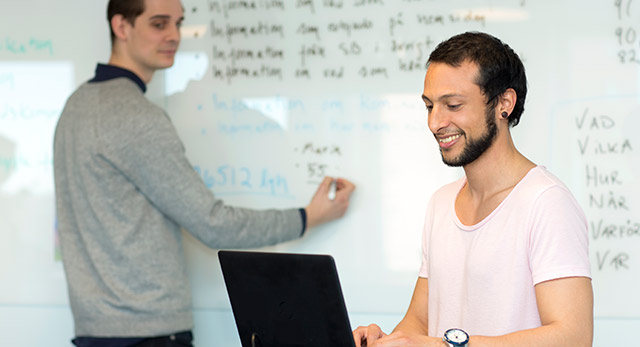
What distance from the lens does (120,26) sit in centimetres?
204

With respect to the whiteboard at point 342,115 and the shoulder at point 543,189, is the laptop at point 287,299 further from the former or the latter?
the whiteboard at point 342,115

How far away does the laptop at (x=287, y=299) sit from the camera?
1.10 m

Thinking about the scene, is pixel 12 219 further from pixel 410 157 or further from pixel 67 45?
pixel 410 157

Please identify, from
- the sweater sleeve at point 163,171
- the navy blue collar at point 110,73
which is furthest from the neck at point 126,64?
the sweater sleeve at point 163,171

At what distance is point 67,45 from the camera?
2418mm

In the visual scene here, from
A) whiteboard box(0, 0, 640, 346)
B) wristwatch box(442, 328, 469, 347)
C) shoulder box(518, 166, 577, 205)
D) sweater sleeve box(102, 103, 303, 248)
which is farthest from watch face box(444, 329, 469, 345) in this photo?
whiteboard box(0, 0, 640, 346)

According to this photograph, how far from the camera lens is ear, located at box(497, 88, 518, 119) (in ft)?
4.49

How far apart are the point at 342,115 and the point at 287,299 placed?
1.17 m

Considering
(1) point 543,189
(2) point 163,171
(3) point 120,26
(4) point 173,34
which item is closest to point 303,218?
(2) point 163,171

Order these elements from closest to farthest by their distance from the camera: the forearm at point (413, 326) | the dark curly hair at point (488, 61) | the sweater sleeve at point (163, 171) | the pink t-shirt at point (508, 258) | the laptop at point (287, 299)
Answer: the laptop at point (287, 299) < the pink t-shirt at point (508, 258) < the dark curly hair at point (488, 61) < the forearm at point (413, 326) < the sweater sleeve at point (163, 171)

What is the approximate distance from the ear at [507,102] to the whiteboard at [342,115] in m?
0.77

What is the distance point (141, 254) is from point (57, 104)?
0.81 m

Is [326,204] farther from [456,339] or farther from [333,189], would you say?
[456,339]

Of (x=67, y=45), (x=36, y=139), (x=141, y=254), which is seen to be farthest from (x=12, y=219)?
(x=141, y=254)
